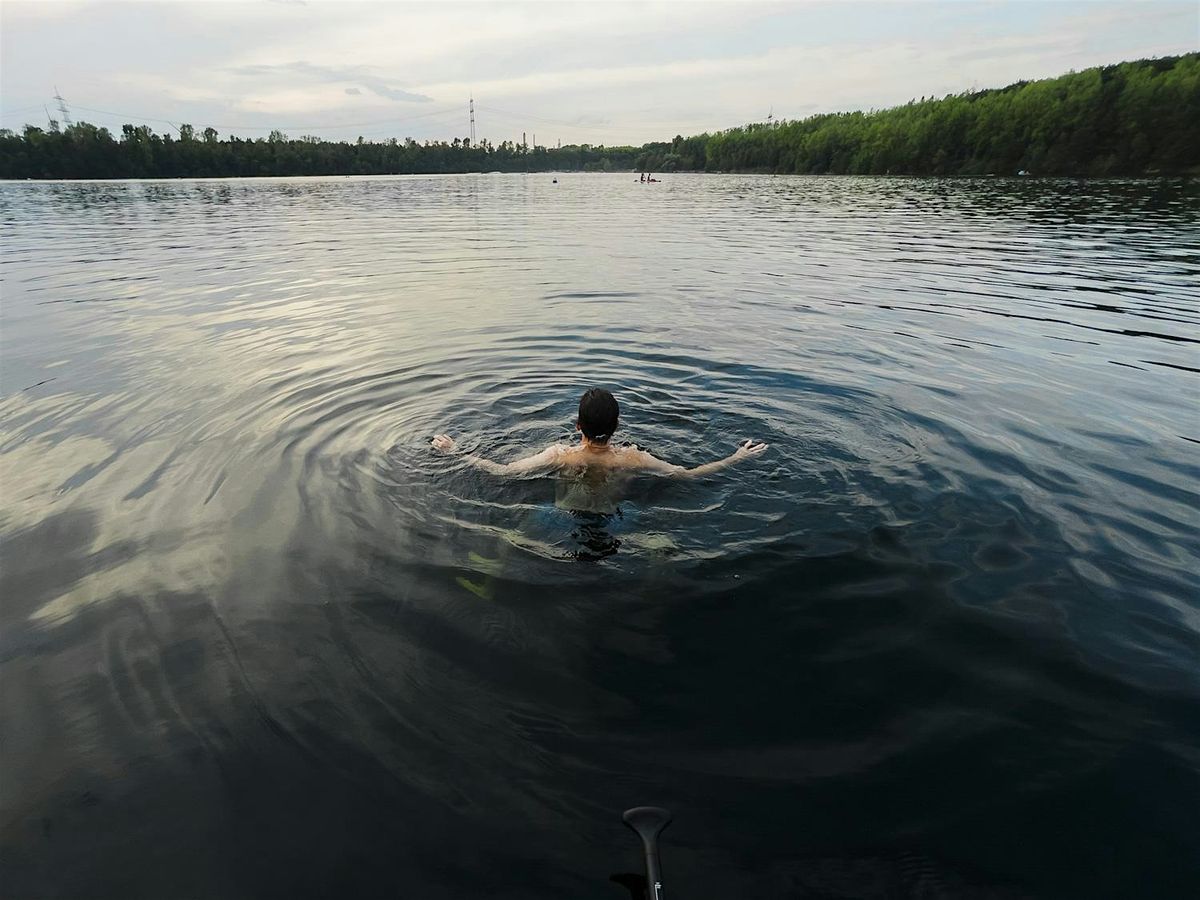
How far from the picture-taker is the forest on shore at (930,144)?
6888 centimetres

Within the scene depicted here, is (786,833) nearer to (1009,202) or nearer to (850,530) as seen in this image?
(850,530)

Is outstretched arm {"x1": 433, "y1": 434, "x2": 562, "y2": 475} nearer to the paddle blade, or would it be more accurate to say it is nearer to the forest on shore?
the paddle blade

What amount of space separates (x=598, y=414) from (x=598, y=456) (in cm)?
41

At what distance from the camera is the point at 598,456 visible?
227 inches

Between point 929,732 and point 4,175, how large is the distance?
150m

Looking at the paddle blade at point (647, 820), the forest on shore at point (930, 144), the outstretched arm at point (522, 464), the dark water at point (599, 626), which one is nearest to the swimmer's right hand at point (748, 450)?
the dark water at point (599, 626)

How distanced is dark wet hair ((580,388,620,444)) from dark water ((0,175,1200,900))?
71 centimetres

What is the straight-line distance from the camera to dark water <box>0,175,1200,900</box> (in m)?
3.00

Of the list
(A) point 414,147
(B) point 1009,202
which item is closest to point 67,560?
(B) point 1009,202

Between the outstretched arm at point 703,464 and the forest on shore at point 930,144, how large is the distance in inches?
3409

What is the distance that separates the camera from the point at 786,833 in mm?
3010

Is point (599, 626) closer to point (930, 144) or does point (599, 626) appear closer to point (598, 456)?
point (598, 456)

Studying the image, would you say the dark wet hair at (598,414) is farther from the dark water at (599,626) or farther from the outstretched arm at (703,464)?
the dark water at (599,626)

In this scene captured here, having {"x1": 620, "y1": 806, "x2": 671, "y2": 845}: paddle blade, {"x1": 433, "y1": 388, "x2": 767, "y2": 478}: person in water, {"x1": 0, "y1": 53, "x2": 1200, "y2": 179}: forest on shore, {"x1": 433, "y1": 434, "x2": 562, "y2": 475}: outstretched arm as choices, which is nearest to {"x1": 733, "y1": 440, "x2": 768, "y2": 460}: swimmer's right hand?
{"x1": 433, "y1": 388, "x2": 767, "y2": 478}: person in water
